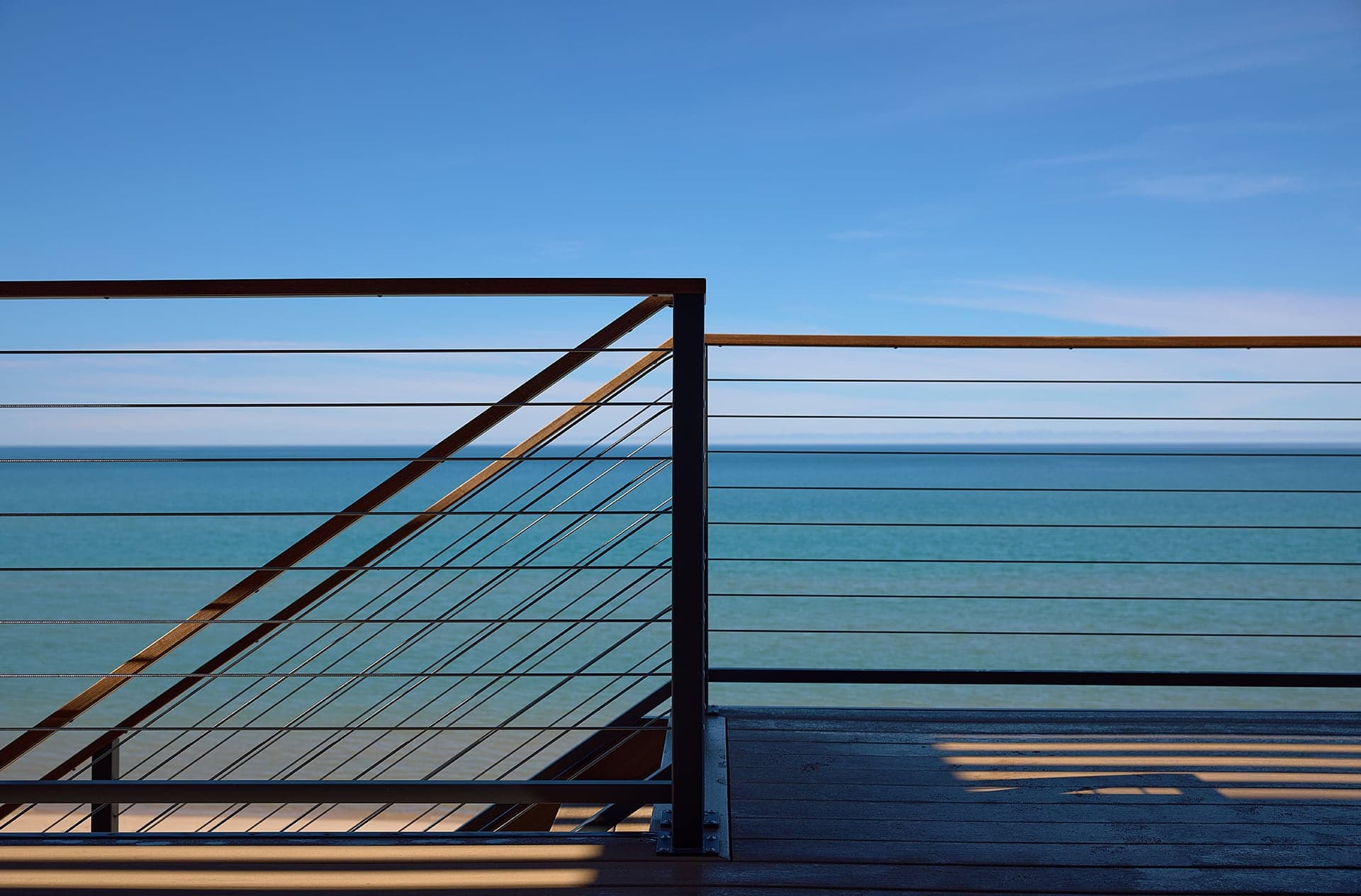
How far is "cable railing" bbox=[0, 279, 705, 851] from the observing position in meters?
1.45

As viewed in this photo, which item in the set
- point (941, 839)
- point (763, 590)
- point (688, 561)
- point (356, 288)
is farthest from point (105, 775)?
point (763, 590)

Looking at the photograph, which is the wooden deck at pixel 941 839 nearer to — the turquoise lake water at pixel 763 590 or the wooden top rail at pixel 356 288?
the turquoise lake water at pixel 763 590

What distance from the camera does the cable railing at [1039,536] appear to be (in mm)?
2193

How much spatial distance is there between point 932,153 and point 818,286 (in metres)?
7.20

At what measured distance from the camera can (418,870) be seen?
4.69 ft

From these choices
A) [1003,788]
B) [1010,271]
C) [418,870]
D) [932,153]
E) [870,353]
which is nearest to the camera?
[418,870]

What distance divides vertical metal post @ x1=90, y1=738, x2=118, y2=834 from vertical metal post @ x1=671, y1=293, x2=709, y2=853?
3.74ft

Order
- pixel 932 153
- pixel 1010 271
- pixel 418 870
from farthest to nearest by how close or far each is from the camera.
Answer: pixel 1010 271
pixel 932 153
pixel 418 870

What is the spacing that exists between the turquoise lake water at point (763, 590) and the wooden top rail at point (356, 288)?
287mm

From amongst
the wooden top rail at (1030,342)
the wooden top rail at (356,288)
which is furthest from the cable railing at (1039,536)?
the wooden top rail at (356,288)

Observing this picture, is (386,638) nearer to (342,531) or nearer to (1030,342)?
(342,531)

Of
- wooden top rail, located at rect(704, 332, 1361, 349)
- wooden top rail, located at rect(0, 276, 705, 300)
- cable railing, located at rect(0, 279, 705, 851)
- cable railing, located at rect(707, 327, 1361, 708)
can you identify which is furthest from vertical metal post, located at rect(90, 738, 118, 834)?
wooden top rail, located at rect(704, 332, 1361, 349)

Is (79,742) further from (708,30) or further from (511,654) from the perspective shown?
(708,30)

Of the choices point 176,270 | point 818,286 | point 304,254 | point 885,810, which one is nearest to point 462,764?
point 885,810
